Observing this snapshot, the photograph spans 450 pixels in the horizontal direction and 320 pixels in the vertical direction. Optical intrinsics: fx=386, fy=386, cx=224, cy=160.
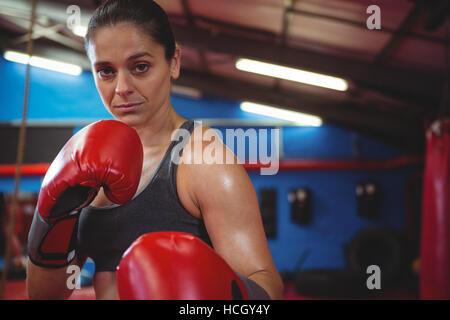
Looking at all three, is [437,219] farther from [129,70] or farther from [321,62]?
[129,70]

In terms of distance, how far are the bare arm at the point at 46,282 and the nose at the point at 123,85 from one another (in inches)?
18.4

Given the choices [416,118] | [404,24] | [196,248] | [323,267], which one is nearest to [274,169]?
[323,267]

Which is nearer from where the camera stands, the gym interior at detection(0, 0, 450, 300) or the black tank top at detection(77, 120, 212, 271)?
the black tank top at detection(77, 120, 212, 271)

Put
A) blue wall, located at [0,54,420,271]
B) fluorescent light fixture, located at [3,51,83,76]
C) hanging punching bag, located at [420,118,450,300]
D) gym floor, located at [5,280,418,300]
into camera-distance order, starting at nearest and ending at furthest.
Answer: hanging punching bag, located at [420,118,450,300] < gym floor, located at [5,280,418,300] < blue wall, located at [0,54,420,271] < fluorescent light fixture, located at [3,51,83,76]

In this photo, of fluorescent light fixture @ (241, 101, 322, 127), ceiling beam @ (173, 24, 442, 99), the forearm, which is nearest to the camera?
the forearm

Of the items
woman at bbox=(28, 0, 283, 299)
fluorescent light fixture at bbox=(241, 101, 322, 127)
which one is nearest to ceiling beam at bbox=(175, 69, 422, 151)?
fluorescent light fixture at bbox=(241, 101, 322, 127)

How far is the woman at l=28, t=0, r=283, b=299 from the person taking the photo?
885 mm

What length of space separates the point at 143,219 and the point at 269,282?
371 millimetres

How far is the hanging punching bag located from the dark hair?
262cm

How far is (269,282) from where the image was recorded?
79cm

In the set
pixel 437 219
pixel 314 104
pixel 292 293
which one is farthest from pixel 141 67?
pixel 314 104

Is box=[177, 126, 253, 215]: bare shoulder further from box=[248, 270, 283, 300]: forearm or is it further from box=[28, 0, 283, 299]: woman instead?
box=[248, 270, 283, 300]: forearm

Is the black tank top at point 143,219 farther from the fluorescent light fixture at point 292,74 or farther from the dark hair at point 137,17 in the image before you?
the fluorescent light fixture at point 292,74

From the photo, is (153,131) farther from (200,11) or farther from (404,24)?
(200,11)
